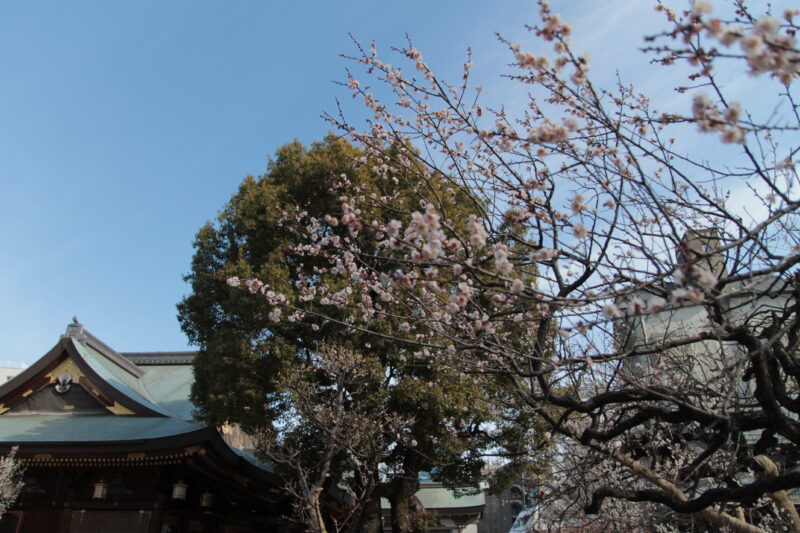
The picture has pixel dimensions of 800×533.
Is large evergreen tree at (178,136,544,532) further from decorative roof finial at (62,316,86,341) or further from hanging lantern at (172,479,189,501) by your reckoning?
decorative roof finial at (62,316,86,341)

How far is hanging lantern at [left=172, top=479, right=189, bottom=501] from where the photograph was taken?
8883mm

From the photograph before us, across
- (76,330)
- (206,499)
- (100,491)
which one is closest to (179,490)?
(206,499)

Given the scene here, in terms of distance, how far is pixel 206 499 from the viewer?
9.75 metres

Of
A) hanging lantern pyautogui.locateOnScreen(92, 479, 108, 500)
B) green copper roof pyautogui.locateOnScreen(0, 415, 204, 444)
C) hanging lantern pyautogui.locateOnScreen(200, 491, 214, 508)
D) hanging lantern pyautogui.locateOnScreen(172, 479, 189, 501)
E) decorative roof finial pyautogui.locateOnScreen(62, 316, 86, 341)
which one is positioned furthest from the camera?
decorative roof finial pyautogui.locateOnScreen(62, 316, 86, 341)

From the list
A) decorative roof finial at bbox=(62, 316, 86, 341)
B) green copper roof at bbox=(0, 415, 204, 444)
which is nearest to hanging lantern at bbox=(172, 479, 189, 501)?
green copper roof at bbox=(0, 415, 204, 444)

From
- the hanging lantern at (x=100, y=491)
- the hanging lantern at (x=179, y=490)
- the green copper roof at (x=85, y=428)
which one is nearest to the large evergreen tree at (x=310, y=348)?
the green copper roof at (x=85, y=428)

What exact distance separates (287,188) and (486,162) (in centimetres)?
644

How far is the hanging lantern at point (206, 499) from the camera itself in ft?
31.6

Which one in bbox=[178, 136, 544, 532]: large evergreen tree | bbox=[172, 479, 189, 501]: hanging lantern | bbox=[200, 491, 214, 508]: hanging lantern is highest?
bbox=[178, 136, 544, 532]: large evergreen tree

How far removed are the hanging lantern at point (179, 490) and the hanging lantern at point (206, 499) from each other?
69 centimetres

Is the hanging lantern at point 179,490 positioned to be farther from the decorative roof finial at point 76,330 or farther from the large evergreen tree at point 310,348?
the decorative roof finial at point 76,330

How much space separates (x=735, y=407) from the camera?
13.5 feet

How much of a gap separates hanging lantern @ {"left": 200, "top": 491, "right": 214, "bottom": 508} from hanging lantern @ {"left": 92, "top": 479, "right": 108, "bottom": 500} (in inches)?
61.3

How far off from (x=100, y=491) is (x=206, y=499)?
1766 millimetres
